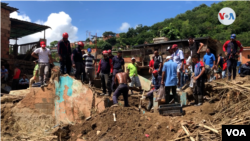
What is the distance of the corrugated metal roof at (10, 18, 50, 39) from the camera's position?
548 inches

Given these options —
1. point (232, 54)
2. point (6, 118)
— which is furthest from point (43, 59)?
point (232, 54)

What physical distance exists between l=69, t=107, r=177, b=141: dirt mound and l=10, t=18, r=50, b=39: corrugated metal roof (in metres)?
11.1

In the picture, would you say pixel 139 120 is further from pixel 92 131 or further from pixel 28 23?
pixel 28 23

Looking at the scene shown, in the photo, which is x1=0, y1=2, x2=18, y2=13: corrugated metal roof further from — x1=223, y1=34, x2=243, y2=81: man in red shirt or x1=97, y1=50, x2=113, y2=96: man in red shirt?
x1=223, y1=34, x2=243, y2=81: man in red shirt

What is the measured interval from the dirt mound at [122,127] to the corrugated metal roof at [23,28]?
1107cm

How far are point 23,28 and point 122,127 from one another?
13515mm

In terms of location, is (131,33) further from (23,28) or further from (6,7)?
(6,7)

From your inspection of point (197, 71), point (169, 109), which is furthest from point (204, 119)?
point (197, 71)

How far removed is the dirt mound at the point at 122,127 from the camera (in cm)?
470

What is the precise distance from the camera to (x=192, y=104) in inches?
241

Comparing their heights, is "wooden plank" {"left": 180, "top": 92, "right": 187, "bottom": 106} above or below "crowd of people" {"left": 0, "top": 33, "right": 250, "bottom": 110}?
below

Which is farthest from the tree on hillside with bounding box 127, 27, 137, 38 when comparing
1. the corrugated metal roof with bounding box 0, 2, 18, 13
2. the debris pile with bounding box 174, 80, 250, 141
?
the debris pile with bounding box 174, 80, 250, 141

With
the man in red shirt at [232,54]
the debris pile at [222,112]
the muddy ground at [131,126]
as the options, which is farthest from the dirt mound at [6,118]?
the man in red shirt at [232,54]

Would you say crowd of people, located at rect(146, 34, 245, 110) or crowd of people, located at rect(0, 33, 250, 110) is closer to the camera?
crowd of people, located at rect(146, 34, 245, 110)
